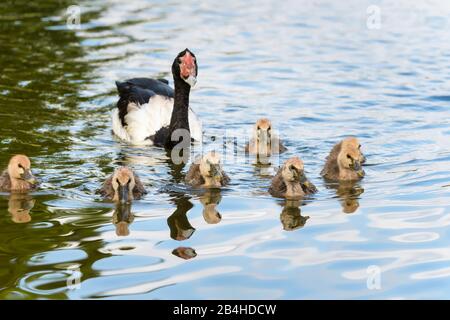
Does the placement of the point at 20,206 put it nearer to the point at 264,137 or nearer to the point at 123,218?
the point at 123,218

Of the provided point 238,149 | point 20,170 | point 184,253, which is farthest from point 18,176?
point 238,149

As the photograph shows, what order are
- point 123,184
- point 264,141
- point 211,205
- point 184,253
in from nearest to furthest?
point 184,253 < point 123,184 < point 211,205 < point 264,141

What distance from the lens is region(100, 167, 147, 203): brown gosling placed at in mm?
10984

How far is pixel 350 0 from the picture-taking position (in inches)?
947

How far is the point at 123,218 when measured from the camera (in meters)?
10.6

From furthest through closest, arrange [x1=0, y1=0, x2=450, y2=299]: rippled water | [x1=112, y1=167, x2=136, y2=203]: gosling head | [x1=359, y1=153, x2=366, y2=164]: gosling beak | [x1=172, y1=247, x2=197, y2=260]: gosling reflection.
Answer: [x1=359, y1=153, x2=366, y2=164]: gosling beak, [x1=112, y1=167, x2=136, y2=203]: gosling head, [x1=172, y1=247, x2=197, y2=260]: gosling reflection, [x1=0, y1=0, x2=450, y2=299]: rippled water

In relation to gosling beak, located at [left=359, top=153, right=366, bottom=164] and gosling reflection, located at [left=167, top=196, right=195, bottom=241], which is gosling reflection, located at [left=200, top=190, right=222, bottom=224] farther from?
gosling beak, located at [left=359, top=153, right=366, bottom=164]

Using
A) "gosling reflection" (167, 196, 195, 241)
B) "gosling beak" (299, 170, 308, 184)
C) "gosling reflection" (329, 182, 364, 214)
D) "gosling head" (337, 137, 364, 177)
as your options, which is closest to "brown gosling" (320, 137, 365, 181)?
A: "gosling head" (337, 137, 364, 177)

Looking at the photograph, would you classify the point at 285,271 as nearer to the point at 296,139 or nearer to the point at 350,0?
the point at 296,139

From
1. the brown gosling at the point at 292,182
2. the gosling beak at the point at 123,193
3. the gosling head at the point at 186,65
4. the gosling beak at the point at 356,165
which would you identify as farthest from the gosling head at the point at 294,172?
the gosling head at the point at 186,65

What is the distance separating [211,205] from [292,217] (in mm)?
1062

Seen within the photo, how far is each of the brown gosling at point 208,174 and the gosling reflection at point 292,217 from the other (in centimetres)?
97

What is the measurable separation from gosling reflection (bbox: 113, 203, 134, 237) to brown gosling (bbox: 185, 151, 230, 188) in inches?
44.8
